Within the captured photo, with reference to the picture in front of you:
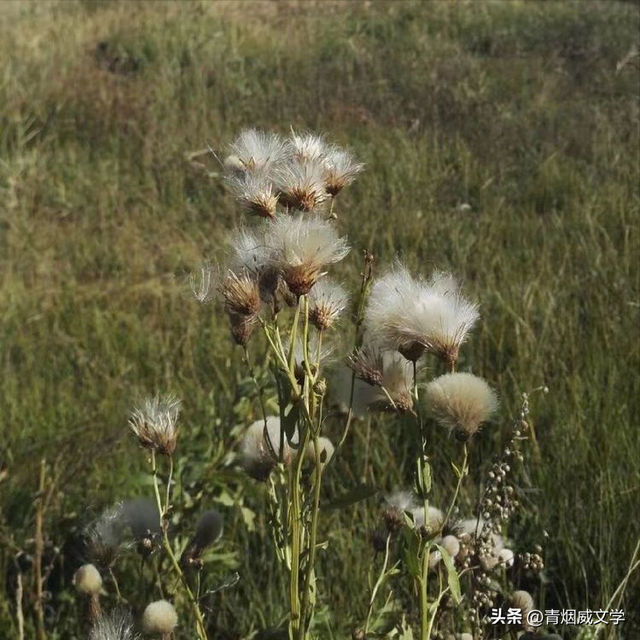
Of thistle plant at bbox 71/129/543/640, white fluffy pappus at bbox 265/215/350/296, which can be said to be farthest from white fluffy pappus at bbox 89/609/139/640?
white fluffy pappus at bbox 265/215/350/296

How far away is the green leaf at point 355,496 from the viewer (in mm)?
897

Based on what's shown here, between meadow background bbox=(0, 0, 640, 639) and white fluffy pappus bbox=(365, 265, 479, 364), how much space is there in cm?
58

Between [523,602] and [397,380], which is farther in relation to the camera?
[523,602]

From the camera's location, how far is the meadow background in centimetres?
180

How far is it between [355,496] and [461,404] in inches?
6.1

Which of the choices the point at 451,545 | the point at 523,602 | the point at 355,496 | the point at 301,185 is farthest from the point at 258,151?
the point at 523,602

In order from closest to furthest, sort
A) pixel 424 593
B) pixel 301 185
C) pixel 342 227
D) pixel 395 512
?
pixel 424 593 < pixel 301 185 < pixel 395 512 < pixel 342 227

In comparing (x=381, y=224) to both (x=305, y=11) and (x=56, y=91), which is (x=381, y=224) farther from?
(x=305, y=11)

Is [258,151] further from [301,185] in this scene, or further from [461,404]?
[461,404]

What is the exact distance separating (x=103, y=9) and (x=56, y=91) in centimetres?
345

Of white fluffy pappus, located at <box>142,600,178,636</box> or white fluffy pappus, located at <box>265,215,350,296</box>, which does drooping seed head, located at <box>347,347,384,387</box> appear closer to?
white fluffy pappus, located at <box>265,215,350,296</box>

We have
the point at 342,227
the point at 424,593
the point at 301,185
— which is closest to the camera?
the point at 424,593

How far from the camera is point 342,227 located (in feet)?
11.7

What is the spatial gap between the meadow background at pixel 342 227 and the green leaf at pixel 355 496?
0.46 meters
